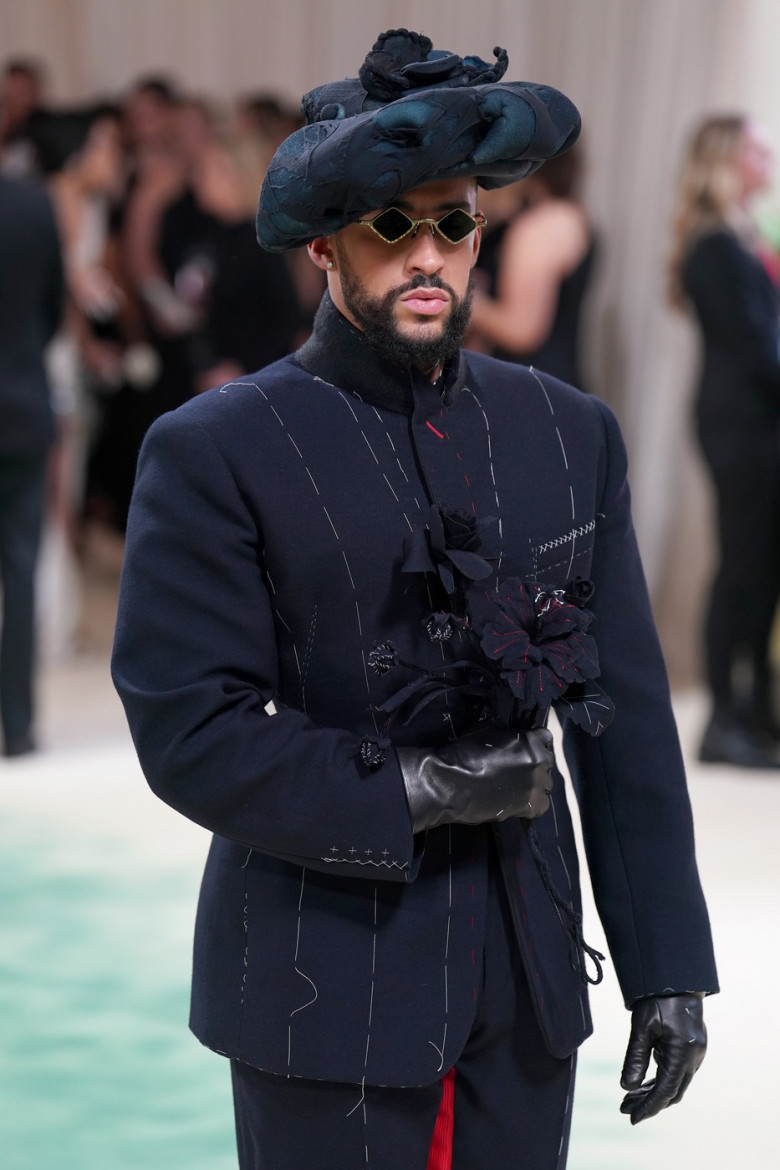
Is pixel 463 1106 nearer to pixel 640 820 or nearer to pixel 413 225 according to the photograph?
pixel 640 820

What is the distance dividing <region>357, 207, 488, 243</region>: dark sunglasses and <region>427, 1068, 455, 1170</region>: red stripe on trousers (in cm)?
75

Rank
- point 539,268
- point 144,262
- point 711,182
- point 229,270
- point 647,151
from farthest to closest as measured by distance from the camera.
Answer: point 144,262 < point 647,151 < point 229,270 < point 539,268 < point 711,182

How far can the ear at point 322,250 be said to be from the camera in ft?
5.08

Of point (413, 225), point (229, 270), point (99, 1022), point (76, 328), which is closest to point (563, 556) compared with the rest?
point (413, 225)

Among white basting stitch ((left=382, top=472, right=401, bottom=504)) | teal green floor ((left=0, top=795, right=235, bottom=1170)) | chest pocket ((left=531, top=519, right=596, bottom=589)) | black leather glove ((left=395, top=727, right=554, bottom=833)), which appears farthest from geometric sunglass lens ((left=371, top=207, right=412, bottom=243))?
teal green floor ((left=0, top=795, right=235, bottom=1170))

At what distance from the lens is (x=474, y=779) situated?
143 centimetres

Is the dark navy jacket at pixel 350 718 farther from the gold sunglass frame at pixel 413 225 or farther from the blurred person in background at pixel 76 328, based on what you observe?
the blurred person in background at pixel 76 328

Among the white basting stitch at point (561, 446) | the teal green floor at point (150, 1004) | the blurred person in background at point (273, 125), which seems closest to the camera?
the white basting stitch at point (561, 446)

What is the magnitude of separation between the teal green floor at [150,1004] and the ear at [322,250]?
1583 mm

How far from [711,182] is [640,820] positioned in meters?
3.24

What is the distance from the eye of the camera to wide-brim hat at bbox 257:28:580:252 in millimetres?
1398

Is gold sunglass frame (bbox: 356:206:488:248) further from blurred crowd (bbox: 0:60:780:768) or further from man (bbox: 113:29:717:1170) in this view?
blurred crowd (bbox: 0:60:780:768)

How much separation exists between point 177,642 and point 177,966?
1976mm

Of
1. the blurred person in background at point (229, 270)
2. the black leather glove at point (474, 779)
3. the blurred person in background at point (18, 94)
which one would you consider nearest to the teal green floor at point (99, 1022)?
the black leather glove at point (474, 779)
